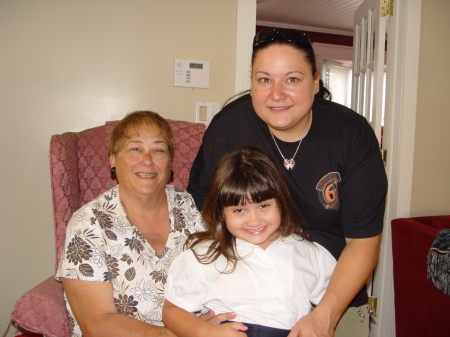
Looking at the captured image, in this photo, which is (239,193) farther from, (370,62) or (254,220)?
(370,62)

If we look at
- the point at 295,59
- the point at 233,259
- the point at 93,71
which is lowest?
the point at 233,259

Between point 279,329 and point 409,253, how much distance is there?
57.1 inches

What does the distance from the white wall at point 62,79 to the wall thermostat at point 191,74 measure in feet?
0.14

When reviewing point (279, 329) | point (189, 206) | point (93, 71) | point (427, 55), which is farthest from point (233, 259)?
point (427, 55)

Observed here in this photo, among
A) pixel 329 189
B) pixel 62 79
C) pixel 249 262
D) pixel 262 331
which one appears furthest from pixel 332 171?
pixel 62 79

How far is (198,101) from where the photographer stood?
259 cm

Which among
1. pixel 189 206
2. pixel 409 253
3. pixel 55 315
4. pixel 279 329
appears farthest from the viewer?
pixel 409 253

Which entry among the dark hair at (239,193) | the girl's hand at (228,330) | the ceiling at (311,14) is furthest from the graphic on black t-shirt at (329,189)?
the ceiling at (311,14)

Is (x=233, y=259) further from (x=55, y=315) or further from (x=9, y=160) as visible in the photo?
(x=9, y=160)

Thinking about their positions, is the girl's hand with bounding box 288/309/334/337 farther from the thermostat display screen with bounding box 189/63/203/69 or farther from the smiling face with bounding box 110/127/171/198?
the thermostat display screen with bounding box 189/63/203/69

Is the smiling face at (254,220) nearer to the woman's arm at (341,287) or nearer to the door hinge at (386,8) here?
the woman's arm at (341,287)

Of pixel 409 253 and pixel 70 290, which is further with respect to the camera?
pixel 409 253

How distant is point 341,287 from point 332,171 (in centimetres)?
38

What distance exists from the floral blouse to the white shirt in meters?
0.14
